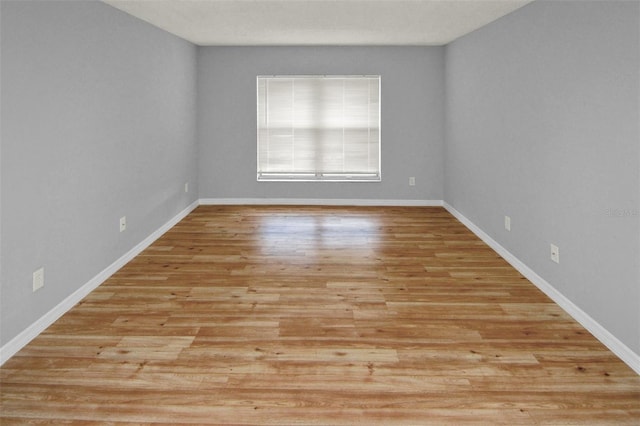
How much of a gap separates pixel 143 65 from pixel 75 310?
2.62 m

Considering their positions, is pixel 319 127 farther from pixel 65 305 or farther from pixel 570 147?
pixel 65 305

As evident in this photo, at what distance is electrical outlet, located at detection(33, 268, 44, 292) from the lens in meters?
2.94

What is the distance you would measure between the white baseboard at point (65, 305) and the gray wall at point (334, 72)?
227cm

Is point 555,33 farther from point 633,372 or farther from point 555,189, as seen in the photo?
point 633,372

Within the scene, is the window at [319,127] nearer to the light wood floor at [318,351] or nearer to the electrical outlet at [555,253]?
the light wood floor at [318,351]

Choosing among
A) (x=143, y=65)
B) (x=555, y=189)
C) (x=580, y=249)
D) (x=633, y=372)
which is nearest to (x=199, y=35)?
(x=143, y=65)

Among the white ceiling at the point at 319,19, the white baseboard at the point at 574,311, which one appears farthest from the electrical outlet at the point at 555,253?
the white ceiling at the point at 319,19

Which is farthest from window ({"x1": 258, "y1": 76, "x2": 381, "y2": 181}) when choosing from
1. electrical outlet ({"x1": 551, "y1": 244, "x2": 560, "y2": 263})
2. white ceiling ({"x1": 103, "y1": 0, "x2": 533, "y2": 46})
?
electrical outlet ({"x1": 551, "y1": 244, "x2": 560, "y2": 263})

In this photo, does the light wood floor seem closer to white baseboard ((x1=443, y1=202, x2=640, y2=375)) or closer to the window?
white baseboard ((x1=443, y1=202, x2=640, y2=375))

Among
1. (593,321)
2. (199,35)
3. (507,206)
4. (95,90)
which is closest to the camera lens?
(593,321)

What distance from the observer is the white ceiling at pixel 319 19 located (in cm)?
430

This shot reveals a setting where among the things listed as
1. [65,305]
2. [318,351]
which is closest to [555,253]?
[318,351]

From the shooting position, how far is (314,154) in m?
7.46

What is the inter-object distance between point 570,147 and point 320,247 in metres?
2.52
